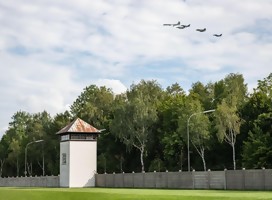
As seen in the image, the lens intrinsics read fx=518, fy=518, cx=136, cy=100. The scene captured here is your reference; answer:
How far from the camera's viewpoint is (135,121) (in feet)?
305

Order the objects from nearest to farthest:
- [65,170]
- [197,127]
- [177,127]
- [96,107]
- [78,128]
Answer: [65,170] < [197,127] < [78,128] < [177,127] < [96,107]

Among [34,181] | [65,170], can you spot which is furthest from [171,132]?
[34,181]

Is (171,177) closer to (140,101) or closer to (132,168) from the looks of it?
(140,101)

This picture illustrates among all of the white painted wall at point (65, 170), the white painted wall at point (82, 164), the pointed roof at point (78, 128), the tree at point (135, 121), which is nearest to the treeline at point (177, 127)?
the tree at point (135, 121)

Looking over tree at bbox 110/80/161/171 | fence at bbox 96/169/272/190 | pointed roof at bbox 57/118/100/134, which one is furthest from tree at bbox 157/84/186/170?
fence at bbox 96/169/272/190

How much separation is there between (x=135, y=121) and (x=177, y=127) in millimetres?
8160

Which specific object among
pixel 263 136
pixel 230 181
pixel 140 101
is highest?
pixel 140 101

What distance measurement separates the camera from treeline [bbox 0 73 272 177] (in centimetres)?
7919

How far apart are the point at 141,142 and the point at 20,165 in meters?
55.8

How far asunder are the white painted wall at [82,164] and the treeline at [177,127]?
1331 cm

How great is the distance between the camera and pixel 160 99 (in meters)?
110

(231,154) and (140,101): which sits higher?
(140,101)

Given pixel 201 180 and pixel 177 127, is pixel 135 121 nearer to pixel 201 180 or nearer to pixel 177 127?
pixel 177 127

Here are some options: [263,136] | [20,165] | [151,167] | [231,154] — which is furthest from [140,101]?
[20,165]
